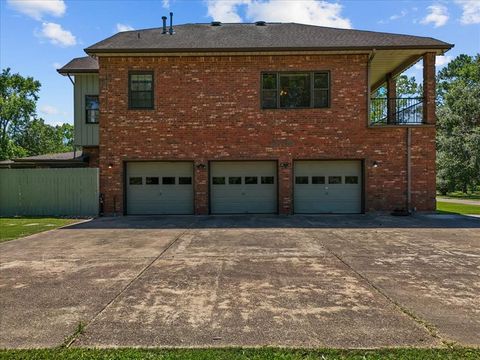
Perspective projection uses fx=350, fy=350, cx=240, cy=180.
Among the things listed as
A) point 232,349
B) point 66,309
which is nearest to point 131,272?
point 66,309

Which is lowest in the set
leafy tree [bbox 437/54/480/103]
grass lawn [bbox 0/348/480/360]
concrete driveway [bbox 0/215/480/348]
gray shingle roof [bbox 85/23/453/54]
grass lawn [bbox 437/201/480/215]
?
grass lawn [bbox 437/201/480/215]

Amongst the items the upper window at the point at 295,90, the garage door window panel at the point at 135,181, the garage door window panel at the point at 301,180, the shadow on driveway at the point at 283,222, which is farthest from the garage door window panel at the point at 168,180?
the garage door window panel at the point at 301,180

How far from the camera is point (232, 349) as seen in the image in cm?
322

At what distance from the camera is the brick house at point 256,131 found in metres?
14.2

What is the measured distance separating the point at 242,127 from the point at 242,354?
11.9 metres

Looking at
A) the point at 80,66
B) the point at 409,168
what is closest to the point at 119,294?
the point at 409,168

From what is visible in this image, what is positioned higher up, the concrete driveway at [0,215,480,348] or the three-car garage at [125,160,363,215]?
the three-car garage at [125,160,363,215]

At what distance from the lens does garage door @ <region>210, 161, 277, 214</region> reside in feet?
48.3

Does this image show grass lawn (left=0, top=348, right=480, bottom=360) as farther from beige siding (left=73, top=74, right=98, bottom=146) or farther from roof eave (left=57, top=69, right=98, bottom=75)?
roof eave (left=57, top=69, right=98, bottom=75)

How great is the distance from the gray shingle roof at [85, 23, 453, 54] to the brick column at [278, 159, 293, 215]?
16.1 feet

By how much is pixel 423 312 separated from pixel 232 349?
2359mm

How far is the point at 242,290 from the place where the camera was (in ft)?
16.1

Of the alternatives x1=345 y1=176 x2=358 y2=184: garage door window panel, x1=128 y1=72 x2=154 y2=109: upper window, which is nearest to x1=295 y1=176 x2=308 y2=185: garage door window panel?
x1=345 y1=176 x2=358 y2=184: garage door window panel

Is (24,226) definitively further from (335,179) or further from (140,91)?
(335,179)
